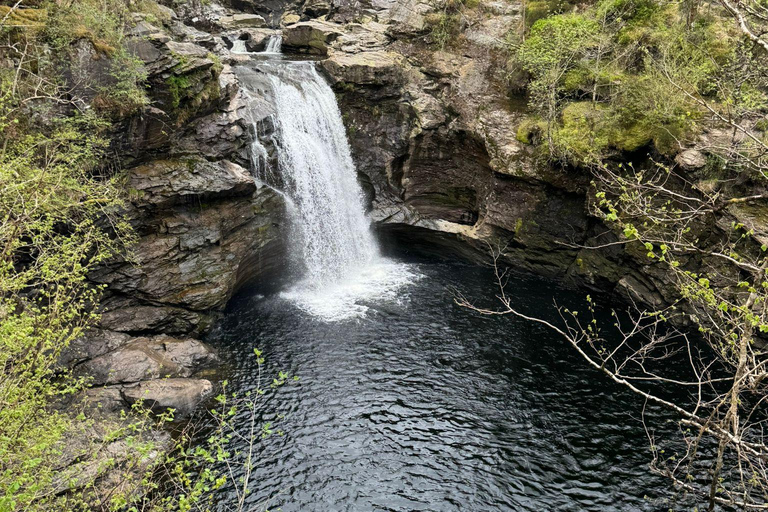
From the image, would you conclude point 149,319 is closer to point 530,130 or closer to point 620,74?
point 530,130

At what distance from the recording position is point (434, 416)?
47.5 feet

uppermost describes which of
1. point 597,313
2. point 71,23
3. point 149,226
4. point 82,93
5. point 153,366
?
point 71,23

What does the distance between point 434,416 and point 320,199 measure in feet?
40.7

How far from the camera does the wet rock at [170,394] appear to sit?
13984mm

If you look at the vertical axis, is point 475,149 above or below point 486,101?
below

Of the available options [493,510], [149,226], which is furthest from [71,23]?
[493,510]

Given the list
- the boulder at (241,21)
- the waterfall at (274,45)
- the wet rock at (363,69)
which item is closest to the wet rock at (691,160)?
the wet rock at (363,69)

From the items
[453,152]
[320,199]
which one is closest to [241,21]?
[320,199]

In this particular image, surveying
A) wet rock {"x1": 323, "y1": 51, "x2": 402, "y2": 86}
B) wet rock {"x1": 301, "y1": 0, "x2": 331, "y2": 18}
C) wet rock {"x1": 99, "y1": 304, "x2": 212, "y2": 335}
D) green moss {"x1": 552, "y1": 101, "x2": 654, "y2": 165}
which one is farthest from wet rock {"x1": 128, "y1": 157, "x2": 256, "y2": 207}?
wet rock {"x1": 301, "y1": 0, "x2": 331, "y2": 18}

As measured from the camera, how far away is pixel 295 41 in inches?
1121

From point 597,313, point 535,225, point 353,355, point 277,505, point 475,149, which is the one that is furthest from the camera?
point 475,149

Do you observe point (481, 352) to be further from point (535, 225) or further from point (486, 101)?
point (486, 101)

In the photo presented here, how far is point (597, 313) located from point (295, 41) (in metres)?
23.3

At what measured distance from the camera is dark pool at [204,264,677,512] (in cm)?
1192
